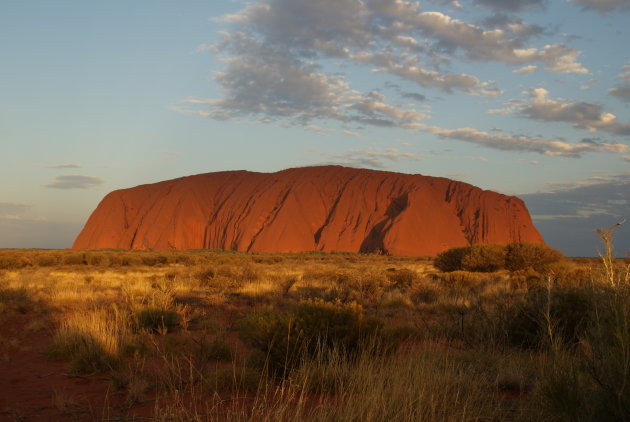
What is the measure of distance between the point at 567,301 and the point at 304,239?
53.2 m

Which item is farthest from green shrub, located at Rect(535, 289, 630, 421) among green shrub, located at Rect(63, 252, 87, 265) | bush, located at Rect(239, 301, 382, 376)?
green shrub, located at Rect(63, 252, 87, 265)

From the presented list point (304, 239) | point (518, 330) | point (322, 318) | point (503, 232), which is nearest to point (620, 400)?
point (322, 318)

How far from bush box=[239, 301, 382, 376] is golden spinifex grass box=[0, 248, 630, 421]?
2cm

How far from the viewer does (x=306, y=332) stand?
6.02 meters

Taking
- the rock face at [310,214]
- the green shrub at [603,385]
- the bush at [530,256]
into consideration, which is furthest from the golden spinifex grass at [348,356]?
the rock face at [310,214]

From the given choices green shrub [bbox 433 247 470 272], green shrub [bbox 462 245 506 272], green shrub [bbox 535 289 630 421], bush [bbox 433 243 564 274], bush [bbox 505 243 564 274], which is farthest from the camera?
green shrub [bbox 433 247 470 272]

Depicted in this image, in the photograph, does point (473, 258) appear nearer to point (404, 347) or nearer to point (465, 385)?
point (404, 347)

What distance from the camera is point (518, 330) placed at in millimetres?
7523

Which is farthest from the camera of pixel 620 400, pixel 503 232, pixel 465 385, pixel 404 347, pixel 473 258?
Result: pixel 503 232

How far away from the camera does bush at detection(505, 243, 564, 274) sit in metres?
22.0

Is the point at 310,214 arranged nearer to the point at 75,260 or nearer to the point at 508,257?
the point at 75,260

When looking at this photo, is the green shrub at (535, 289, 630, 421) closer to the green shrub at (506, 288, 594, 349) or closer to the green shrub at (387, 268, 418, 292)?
the green shrub at (506, 288, 594, 349)

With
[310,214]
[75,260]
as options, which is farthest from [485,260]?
[310,214]

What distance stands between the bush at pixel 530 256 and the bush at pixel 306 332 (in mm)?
17417
